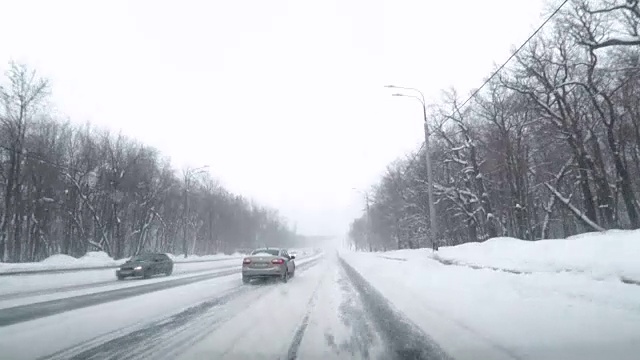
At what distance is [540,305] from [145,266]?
21.3 metres

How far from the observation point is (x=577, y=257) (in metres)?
12.1

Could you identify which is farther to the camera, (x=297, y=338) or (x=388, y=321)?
(x=388, y=321)

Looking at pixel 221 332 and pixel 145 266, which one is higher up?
pixel 145 266

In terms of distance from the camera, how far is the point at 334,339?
7.16m

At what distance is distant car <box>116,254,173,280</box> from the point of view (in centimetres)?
2336

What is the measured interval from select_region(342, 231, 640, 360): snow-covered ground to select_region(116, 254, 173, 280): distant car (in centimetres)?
1477

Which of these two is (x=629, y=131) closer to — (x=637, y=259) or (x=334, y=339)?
(x=637, y=259)

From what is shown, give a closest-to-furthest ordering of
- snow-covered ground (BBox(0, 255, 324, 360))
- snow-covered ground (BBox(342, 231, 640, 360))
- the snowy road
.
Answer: snow-covered ground (BBox(342, 231, 640, 360)) → the snowy road → snow-covered ground (BBox(0, 255, 324, 360))

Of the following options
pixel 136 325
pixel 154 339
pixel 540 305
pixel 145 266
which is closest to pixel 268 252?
pixel 145 266

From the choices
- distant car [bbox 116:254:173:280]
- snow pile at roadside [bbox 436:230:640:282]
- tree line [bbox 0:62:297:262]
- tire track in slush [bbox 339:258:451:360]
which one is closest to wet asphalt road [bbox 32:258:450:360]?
tire track in slush [bbox 339:258:451:360]

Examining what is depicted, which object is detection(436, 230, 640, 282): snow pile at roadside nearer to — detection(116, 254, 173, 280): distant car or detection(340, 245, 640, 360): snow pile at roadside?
detection(340, 245, 640, 360): snow pile at roadside

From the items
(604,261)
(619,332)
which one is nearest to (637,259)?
(604,261)

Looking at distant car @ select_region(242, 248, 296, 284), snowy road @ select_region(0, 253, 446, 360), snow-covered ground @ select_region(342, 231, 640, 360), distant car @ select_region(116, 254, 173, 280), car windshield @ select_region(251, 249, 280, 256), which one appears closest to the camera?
snow-covered ground @ select_region(342, 231, 640, 360)

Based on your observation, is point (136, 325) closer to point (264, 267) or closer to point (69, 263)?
point (264, 267)
